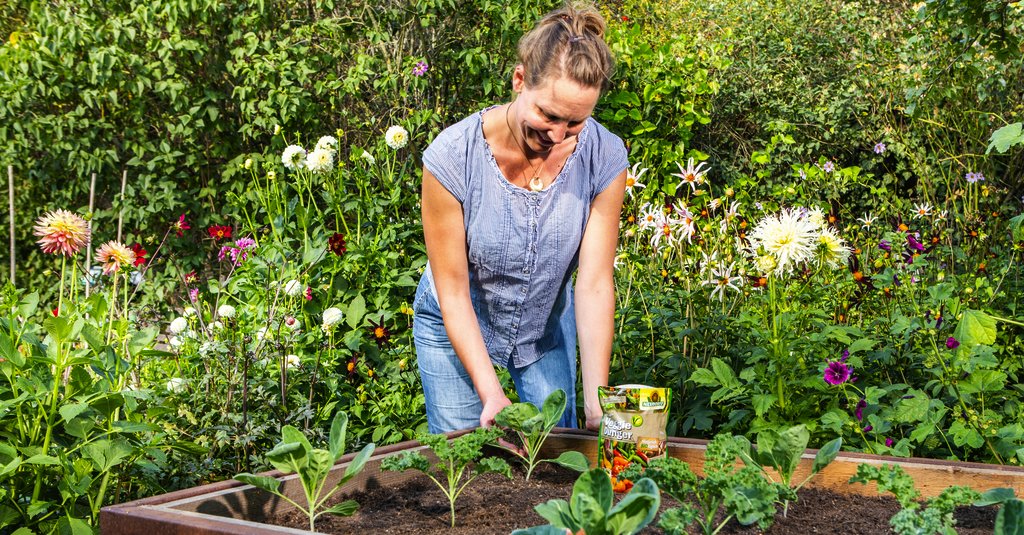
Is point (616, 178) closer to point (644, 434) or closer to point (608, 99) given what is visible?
point (644, 434)

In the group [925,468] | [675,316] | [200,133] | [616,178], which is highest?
[200,133]

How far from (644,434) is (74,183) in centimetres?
567

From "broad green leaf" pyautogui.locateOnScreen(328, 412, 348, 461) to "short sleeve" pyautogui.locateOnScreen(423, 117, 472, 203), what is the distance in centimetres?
69

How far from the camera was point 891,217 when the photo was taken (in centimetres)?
570

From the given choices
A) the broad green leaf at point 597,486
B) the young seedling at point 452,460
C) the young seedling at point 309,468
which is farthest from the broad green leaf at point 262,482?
the broad green leaf at point 597,486

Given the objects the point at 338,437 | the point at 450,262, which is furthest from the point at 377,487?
the point at 450,262

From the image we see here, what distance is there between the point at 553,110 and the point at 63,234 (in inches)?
56.7

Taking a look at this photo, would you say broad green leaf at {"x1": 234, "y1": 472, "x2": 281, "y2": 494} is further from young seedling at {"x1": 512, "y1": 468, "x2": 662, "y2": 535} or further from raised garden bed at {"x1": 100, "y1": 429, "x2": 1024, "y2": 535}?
young seedling at {"x1": 512, "y1": 468, "x2": 662, "y2": 535}

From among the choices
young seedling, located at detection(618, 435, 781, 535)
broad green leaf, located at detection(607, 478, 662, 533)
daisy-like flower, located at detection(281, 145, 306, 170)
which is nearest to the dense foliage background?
daisy-like flower, located at detection(281, 145, 306, 170)

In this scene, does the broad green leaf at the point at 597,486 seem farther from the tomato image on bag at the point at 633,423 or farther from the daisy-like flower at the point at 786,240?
the daisy-like flower at the point at 786,240

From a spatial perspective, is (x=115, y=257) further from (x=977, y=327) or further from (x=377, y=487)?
(x=977, y=327)

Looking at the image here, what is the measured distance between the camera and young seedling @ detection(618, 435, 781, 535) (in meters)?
1.17

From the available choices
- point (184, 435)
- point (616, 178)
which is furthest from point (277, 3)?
point (616, 178)

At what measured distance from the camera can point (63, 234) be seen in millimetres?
2471
